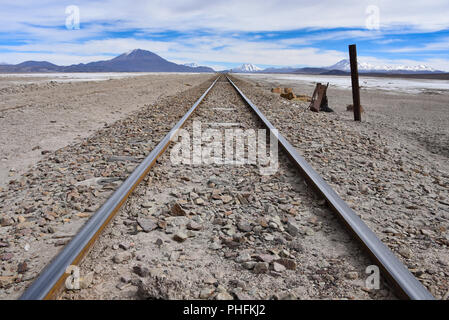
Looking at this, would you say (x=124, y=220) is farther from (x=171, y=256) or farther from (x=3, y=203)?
(x=3, y=203)

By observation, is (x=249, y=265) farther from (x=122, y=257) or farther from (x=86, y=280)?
(x=86, y=280)

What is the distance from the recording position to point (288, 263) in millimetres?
2168

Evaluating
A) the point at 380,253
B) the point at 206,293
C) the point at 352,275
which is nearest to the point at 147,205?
the point at 206,293

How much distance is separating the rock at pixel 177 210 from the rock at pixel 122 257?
0.69 metres

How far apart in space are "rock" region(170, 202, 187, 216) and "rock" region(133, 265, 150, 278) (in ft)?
2.70

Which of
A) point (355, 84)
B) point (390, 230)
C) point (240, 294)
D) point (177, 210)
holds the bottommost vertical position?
point (240, 294)

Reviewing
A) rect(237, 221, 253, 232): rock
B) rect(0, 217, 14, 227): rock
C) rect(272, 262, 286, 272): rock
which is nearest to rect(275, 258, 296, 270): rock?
rect(272, 262, 286, 272): rock

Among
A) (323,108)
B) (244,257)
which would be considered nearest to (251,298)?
(244,257)

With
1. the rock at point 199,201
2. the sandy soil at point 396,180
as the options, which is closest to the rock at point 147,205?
the rock at point 199,201

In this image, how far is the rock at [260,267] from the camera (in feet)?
6.89

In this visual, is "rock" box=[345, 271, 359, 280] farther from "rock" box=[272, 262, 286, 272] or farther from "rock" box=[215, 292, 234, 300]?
"rock" box=[215, 292, 234, 300]

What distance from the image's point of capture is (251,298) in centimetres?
185

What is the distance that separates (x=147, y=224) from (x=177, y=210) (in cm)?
32

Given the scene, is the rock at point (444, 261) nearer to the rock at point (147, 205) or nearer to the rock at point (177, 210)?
the rock at point (177, 210)
